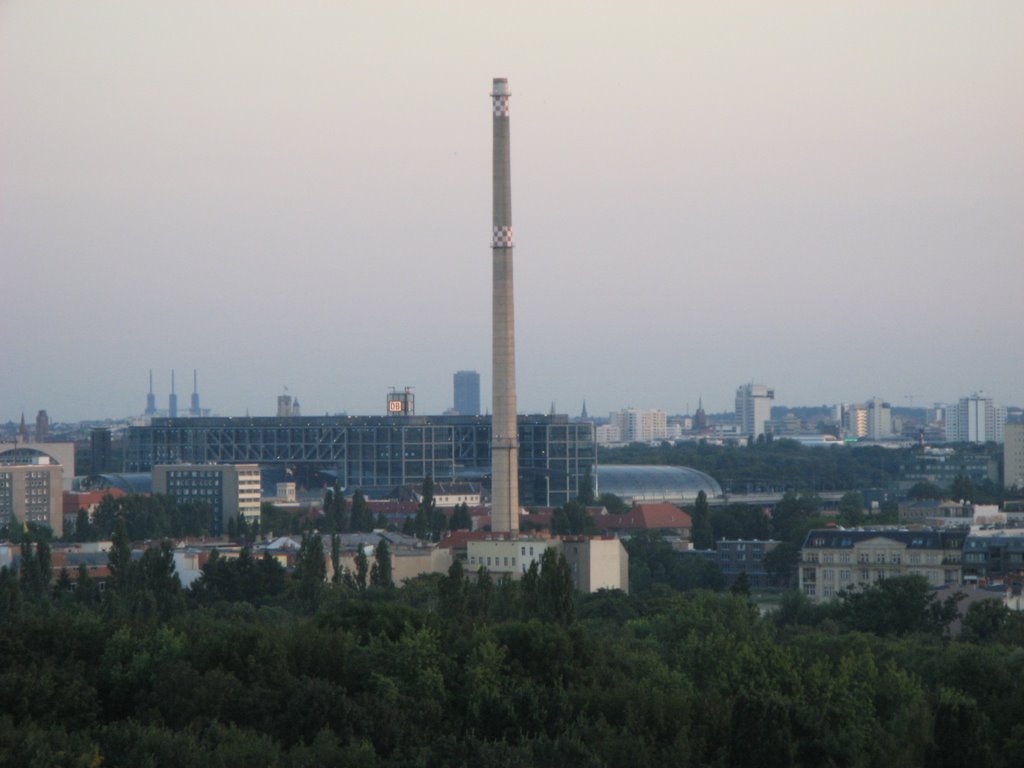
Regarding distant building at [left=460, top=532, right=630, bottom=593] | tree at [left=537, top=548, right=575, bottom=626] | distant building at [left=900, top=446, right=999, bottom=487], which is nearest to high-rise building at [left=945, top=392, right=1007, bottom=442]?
distant building at [left=900, top=446, right=999, bottom=487]

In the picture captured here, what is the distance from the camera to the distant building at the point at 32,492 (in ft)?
180

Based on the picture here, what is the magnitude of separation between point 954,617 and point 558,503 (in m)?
30.6

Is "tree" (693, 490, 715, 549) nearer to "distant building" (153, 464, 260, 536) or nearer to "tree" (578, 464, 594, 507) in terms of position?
"tree" (578, 464, 594, 507)

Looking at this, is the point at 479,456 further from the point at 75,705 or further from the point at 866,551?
the point at 75,705

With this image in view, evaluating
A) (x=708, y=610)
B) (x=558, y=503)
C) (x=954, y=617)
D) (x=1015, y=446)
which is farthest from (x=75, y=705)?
(x=1015, y=446)

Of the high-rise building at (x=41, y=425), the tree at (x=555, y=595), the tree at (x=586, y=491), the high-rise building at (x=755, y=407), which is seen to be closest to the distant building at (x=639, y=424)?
the high-rise building at (x=755, y=407)

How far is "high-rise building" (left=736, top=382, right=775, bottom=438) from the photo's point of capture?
143000 millimetres

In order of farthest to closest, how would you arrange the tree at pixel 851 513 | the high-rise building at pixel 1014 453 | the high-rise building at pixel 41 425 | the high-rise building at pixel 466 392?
the high-rise building at pixel 466 392, the high-rise building at pixel 41 425, the high-rise building at pixel 1014 453, the tree at pixel 851 513

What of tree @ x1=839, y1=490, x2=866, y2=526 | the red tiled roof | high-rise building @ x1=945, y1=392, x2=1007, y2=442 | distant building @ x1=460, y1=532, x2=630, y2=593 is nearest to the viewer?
distant building @ x1=460, y1=532, x2=630, y2=593

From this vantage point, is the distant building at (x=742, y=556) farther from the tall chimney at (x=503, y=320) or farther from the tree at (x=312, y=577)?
the tree at (x=312, y=577)

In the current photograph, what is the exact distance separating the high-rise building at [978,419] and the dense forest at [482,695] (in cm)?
9868

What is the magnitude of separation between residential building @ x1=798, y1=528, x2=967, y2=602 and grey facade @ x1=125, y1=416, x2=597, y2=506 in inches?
852

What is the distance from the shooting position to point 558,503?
5897cm

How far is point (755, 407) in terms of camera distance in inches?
5650
